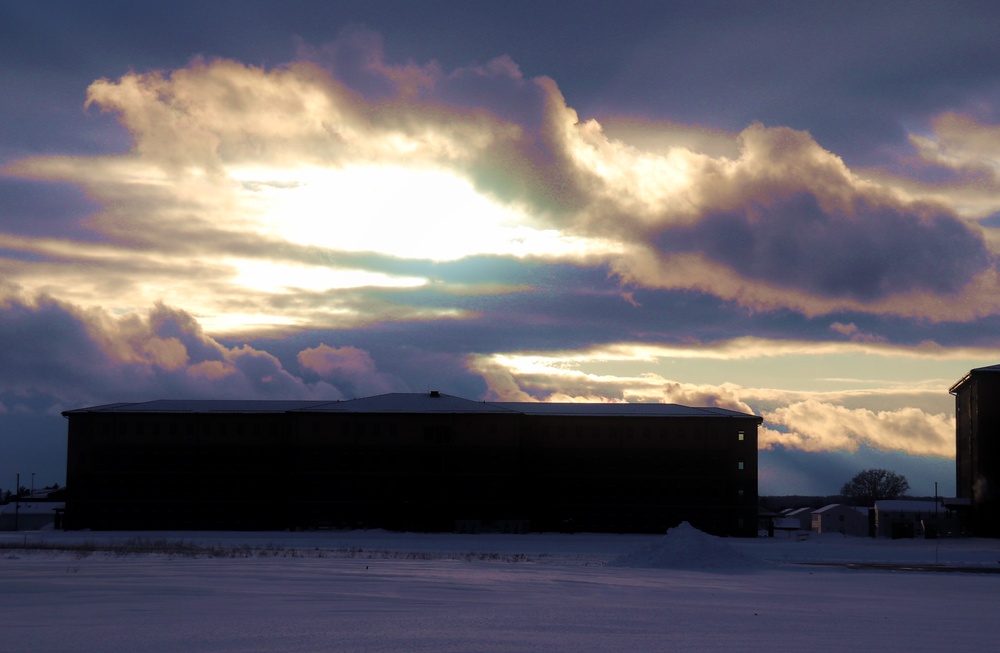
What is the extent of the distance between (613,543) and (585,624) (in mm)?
56229

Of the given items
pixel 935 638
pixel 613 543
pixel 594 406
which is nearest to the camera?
pixel 935 638

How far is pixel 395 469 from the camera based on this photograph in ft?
320

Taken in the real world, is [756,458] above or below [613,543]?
above

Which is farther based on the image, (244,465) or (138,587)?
(244,465)

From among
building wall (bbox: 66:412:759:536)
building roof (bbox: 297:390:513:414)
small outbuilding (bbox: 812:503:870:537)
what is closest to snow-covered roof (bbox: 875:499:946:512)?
building wall (bbox: 66:412:759:536)

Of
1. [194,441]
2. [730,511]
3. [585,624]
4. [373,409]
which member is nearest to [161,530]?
[194,441]

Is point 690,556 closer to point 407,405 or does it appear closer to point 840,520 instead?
point 407,405

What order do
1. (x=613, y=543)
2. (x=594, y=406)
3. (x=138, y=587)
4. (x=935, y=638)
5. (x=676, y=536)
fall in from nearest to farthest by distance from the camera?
(x=935, y=638) < (x=138, y=587) < (x=676, y=536) < (x=613, y=543) < (x=594, y=406)

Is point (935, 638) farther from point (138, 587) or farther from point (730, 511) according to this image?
point (730, 511)

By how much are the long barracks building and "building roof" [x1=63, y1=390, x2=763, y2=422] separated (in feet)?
1.01

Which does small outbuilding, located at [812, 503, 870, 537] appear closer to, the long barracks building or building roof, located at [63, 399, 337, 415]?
the long barracks building

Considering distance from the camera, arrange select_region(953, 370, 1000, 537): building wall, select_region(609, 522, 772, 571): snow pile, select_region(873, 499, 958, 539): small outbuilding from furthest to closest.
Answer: select_region(873, 499, 958, 539): small outbuilding, select_region(953, 370, 1000, 537): building wall, select_region(609, 522, 772, 571): snow pile

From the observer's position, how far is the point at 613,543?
8088 cm

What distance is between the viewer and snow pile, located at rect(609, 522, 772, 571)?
4991cm
